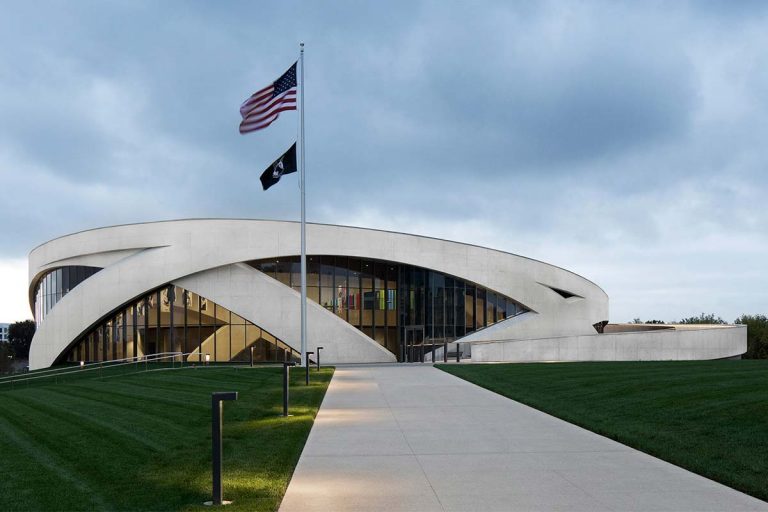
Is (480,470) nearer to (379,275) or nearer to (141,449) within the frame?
(141,449)

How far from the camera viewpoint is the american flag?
1125 inches

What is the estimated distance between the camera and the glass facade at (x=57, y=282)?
142 ft

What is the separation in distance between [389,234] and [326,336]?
728 centimetres

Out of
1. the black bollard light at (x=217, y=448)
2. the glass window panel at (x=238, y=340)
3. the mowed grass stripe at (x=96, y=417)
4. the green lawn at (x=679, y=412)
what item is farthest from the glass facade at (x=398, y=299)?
the black bollard light at (x=217, y=448)

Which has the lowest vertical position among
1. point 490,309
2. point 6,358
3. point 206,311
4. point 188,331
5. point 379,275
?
point 6,358

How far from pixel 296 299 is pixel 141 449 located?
30.3m

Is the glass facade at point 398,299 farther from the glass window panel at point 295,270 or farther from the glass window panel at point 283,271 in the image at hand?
the glass window panel at point 283,271

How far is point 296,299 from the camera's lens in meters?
40.2

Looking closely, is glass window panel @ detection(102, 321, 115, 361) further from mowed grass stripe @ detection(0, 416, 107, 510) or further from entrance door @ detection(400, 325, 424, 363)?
mowed grass stripe @ detection(0, 416, 107, 510)

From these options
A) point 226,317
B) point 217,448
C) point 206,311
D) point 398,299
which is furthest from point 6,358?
point 217,448

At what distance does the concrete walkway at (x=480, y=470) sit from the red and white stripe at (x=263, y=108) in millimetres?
17620

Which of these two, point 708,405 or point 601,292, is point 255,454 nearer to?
point 708,405

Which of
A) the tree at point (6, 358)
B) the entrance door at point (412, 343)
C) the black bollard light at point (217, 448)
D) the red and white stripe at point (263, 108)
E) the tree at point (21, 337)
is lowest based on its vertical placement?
the tree at point (6, 358)

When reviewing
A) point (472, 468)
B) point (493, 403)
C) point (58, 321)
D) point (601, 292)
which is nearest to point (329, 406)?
point (493, 403)
